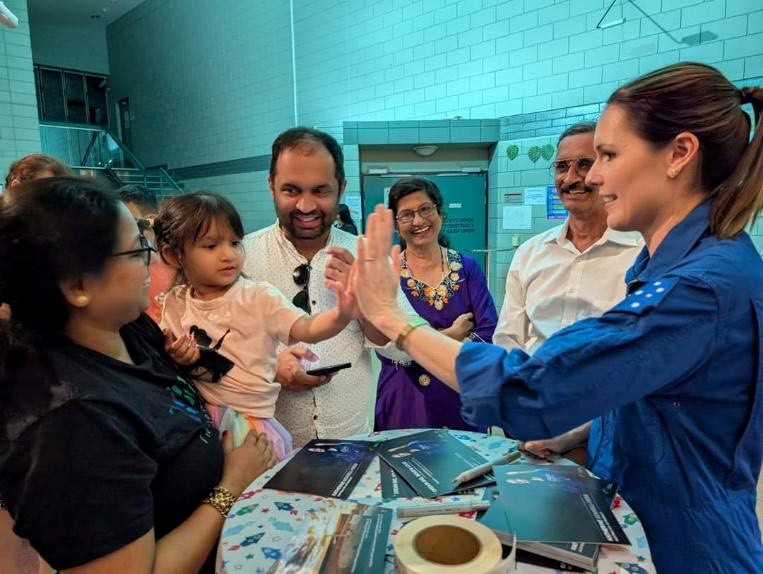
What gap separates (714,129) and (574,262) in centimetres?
102

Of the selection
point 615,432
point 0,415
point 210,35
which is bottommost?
point 615,432

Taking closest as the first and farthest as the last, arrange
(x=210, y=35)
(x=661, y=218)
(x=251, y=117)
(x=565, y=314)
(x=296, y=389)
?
1. (x=661, y=218)
2. (x=296, y=389)
3. (x=565, y=314)
4. (x=251, y=117)
5. (x=210, y=35)

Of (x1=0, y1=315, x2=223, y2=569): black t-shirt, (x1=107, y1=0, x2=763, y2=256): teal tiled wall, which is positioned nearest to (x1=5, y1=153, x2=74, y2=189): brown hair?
(x1=0, y1=315, x2=223, y2=569): black t-shirt

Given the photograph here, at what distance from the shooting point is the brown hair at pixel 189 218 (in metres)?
1.58

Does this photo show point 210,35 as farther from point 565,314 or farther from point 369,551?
point 369,551

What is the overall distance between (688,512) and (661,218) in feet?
2.02

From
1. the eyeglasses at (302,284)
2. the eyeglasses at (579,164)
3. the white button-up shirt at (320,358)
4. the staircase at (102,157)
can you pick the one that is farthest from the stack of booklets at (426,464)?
the staircase at (102,157)

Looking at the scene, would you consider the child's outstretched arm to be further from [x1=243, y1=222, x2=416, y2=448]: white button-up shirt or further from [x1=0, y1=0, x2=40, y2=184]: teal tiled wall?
[x1=0, y1=0, x2=40, y2=184]: teal tiled wall

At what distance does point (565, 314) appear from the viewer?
2.01 metres

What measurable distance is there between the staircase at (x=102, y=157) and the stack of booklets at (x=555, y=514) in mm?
9690

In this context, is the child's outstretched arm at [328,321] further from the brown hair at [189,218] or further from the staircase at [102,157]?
the staircase at [102,157]

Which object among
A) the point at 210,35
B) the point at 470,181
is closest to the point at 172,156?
the point at 210,35

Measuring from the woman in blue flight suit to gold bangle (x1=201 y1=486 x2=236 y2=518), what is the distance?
1.68 ft

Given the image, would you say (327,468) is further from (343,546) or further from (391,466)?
(343,546)
